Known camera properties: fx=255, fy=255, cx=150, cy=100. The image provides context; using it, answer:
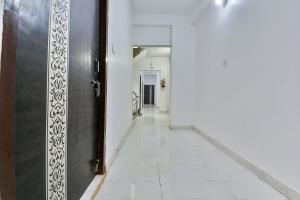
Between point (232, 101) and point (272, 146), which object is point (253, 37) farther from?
point (272, 146)

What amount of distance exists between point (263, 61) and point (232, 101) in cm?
103

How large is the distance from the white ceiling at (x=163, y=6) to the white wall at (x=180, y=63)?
165 mm

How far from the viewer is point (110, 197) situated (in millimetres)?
2049

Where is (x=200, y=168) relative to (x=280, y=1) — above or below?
below

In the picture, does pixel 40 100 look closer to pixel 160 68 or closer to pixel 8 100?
pixel 8 100

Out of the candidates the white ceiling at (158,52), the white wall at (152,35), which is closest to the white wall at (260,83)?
the white wall at (152,35)

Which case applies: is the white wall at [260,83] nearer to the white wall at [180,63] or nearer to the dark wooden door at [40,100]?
the dark wooden door at [40,100]

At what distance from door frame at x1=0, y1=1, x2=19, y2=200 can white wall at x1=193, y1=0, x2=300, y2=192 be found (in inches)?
76.9

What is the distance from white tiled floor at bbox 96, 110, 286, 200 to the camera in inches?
83.3

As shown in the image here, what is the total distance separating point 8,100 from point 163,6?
5.50 meters

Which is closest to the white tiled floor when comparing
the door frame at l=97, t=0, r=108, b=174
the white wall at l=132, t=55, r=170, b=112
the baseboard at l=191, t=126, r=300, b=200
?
the baseboard at l=191, t=126, r=300, b=200

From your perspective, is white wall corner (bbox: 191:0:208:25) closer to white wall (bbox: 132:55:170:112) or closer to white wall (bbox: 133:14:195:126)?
white wall (bbox: 133:14:195:126)

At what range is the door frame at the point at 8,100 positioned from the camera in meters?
0.79

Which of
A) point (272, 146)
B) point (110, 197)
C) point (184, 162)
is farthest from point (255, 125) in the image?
point (110, 197)
